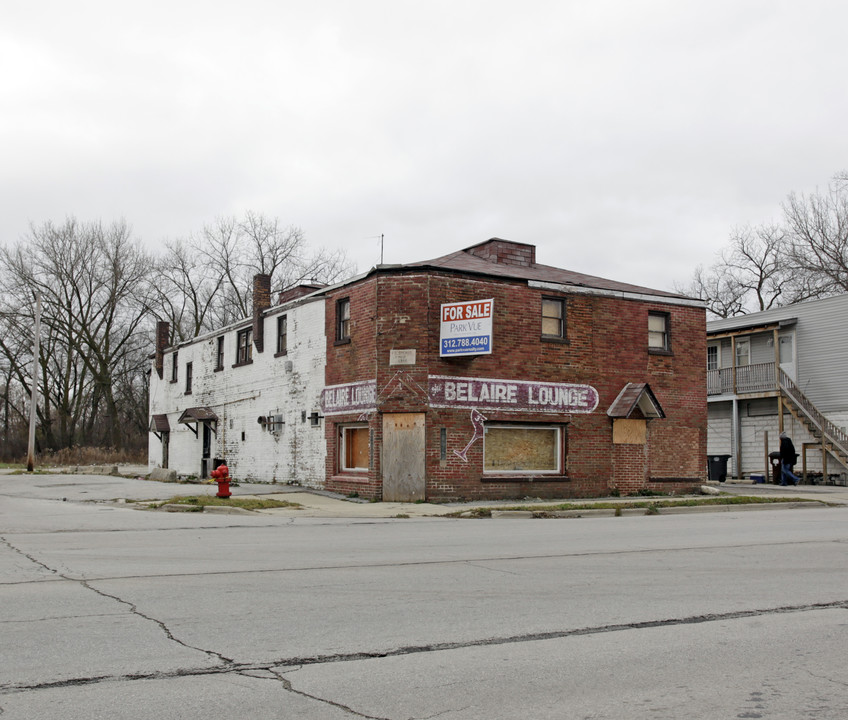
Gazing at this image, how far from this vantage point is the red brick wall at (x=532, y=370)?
2216 cm

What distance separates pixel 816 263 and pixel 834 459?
16.7 metres

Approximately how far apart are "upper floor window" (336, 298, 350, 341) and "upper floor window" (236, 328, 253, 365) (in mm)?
6967

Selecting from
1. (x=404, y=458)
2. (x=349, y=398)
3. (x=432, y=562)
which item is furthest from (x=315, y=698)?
(x=349, y=398)

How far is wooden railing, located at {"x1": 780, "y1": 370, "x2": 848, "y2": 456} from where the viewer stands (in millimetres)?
32281

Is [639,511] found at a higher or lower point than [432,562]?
lower

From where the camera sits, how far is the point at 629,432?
81.6 ft

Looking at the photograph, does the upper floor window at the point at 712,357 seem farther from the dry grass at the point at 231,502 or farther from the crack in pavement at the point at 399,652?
the crack in pavement at the point at 399,652

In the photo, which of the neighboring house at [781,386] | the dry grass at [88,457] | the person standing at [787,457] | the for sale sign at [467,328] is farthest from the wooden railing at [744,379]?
the dry grass at [88,457]

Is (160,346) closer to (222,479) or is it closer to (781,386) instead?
(222,479)

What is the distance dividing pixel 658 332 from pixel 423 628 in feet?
67.7

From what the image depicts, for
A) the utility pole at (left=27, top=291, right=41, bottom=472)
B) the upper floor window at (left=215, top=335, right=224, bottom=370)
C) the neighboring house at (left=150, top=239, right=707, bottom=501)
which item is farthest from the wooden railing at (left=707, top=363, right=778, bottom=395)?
the utility pole at (left=27, top=291, right=41, bottom=472)

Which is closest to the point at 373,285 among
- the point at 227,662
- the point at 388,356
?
the point at 388,356

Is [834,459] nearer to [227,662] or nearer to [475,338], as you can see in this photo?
[475,338]

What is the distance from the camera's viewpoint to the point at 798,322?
35656 millimetres
